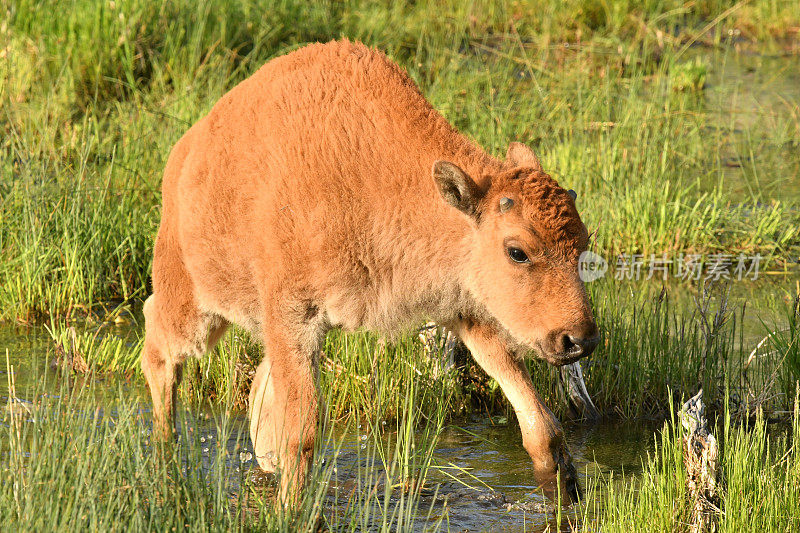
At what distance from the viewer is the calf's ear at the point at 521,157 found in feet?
17.3

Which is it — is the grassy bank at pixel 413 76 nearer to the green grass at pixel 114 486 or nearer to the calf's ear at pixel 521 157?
the calf's ear at pixel 521 157

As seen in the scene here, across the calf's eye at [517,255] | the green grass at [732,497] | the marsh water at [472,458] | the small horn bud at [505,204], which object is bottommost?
the marsh water at [472,458]

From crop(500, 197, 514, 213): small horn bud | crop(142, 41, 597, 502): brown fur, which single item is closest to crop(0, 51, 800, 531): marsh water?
crop(142, 41, 597, 502): brown fur

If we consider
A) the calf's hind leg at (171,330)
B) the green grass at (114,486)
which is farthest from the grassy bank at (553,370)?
the green grass at (114,486)

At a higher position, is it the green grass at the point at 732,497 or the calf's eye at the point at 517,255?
the calf's eye at the point at 517,255

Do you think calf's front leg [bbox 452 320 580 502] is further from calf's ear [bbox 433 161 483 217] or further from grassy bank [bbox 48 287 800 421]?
grassy bank [bbox 48 287 800 421]

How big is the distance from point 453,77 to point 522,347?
→ 6.01 m

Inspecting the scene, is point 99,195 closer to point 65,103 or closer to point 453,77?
point 65,103

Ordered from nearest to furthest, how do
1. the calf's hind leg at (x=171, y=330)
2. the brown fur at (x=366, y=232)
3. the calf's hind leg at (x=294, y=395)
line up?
the brown fur at (x=366, y=232) < the calf's hind leg at (x=294, y=395) < the calf's hind leg at (x=171, y=330)

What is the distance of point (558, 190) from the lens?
16.1 feet

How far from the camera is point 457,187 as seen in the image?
15.9ft

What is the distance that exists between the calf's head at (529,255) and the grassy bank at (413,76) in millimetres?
3473

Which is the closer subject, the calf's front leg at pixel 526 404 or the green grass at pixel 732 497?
the green grass at pixel 732 497

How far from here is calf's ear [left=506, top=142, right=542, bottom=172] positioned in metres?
5.27
